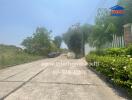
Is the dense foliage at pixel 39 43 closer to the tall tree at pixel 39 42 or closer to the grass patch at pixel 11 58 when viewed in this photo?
the tall tree at pixel 39 42

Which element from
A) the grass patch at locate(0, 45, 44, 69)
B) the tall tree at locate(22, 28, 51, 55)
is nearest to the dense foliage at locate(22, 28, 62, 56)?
the tall tree at locate(22, 28, 51, 55)

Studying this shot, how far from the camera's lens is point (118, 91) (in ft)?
36.9

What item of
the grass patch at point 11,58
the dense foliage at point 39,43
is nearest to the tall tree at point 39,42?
the dense foliage at point 39,43

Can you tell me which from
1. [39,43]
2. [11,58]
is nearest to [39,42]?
[39,43]

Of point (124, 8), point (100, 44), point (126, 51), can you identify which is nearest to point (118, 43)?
point (124, 8)

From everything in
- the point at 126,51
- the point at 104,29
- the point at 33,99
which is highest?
the point at 104,29

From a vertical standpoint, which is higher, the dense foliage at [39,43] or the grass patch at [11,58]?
the dense foliage at [39,43]

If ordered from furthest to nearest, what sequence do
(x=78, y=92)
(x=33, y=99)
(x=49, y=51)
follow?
1. (x=49, y=51)
2. (x=78, y=92)
3. (x=33, y=99)

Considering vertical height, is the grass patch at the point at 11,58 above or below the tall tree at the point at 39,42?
below

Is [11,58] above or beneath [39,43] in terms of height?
beneath

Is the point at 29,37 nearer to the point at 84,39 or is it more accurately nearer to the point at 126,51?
the point at 84,39

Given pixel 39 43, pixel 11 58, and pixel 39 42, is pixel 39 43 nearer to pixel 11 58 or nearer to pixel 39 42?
pixel 39 42

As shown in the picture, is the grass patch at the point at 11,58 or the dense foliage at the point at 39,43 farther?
the dense foliage at the point at 39,43

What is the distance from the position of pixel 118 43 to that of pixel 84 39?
36.9 m
